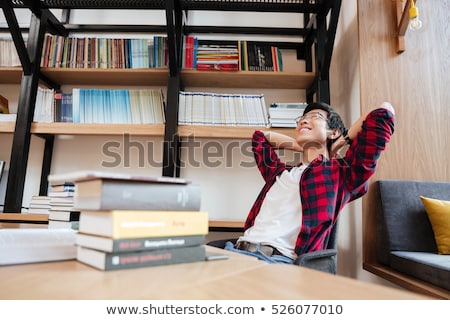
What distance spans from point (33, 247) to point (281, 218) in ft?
2.95

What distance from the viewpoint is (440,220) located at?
142 cm

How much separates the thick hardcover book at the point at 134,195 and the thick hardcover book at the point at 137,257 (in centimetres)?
8

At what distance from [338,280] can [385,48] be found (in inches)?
71.7

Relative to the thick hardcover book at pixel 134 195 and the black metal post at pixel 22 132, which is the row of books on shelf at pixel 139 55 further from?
the thick hardcover book at pixel 134 195

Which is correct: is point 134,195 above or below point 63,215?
above

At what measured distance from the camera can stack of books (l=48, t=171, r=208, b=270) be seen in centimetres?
51

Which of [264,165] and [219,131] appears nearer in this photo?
[264,165]

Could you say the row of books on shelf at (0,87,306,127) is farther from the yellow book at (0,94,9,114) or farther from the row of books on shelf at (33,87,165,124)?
the yellow book at (0,94,9,114)

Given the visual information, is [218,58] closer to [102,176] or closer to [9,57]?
[9,57]

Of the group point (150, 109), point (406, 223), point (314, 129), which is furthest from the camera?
point (150, 109)

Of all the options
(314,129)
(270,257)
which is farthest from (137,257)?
(314,129)

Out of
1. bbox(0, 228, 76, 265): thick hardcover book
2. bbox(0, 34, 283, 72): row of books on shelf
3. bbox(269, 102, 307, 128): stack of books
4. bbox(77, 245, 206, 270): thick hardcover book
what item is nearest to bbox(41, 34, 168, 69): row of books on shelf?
bbox(0, 34, 283, 72): row of books on shelf
